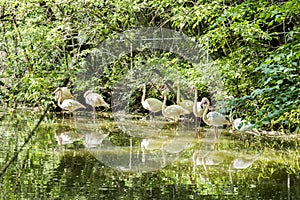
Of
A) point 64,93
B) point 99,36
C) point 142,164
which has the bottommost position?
point 142,164

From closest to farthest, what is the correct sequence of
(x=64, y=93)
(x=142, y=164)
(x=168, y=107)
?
(x=142, y=164)
(x=168, y=107)
(x=64, y=93)

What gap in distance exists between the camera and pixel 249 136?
6.74 m

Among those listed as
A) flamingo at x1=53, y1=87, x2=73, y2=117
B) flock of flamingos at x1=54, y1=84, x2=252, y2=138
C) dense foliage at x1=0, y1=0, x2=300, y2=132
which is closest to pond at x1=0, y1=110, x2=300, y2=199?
flock of flamingos at x1=54, y1=84, x2=252, y2=138

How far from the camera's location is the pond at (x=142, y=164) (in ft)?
11.3

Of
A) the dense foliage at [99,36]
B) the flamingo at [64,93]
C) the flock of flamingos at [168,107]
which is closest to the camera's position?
the dense foliage at [99,36]

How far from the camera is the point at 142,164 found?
4.54m

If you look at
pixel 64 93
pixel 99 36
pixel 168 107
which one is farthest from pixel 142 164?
pixel 64 93

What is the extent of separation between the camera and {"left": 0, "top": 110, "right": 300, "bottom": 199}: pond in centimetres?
345

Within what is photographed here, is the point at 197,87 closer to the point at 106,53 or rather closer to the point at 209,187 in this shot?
the point at 106,53

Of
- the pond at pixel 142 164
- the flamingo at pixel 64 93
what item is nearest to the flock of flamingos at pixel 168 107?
the flamingo at pixel 64 93

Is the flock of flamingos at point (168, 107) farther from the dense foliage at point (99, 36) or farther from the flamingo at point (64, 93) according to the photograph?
the dense foliage at point (99, 36)

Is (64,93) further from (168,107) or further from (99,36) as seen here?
(168,107)

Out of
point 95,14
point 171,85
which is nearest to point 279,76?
point 95,14

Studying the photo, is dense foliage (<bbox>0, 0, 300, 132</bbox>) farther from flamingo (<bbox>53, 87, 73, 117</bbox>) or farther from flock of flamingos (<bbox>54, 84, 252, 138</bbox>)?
flock of flamingos (<bbox>54, 84, 252, 138</bbox>)
